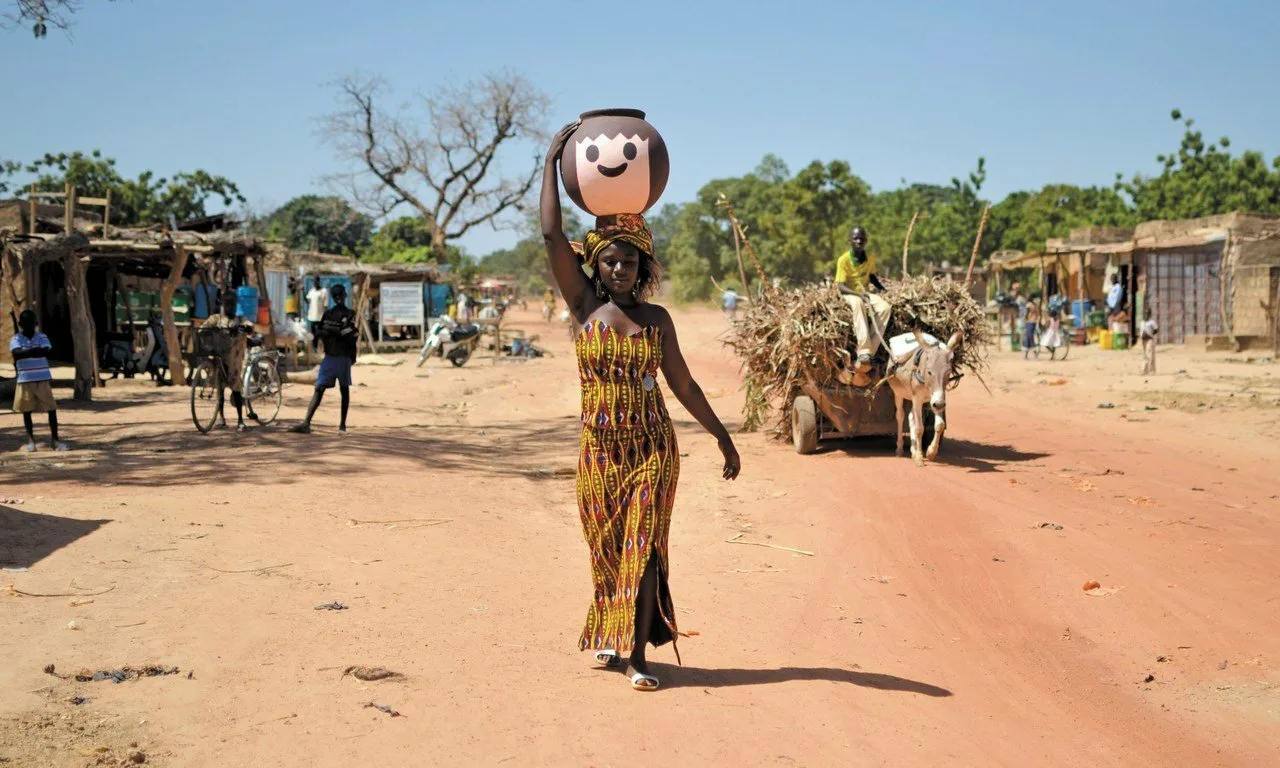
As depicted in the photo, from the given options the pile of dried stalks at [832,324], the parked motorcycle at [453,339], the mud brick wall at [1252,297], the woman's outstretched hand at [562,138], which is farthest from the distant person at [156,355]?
the mud brick wall at [1252,297]

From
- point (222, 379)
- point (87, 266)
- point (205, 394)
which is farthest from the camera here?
point (87, 266)

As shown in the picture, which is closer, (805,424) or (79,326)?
(805,424)

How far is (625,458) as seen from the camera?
504 centimetres

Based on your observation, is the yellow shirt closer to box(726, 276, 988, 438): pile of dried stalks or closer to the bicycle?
box(726, 276, 988, 438): pile of dried stalks

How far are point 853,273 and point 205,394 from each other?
27.4 ft

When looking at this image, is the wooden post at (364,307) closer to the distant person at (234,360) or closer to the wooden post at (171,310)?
Result: the wooden post at (171,310)


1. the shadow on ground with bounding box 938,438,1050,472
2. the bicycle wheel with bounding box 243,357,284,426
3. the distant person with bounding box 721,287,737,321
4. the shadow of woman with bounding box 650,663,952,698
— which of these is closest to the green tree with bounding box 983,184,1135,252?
the distant person with bounding box 721,287,737,321

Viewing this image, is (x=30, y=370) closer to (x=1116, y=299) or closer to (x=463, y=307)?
(x=1116, y=299)

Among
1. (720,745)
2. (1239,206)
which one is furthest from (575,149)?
(1239,206)

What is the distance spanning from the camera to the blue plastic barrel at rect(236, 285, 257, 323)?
2162cm

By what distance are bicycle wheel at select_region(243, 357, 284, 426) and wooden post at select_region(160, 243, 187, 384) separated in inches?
197

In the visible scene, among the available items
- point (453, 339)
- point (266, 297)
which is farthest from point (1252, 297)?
point (266, 297)

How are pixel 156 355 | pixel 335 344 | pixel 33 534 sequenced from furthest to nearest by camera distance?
pixel 156 355
pixel 335 344
pixel 33 534

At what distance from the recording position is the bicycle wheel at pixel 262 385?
577 inches
